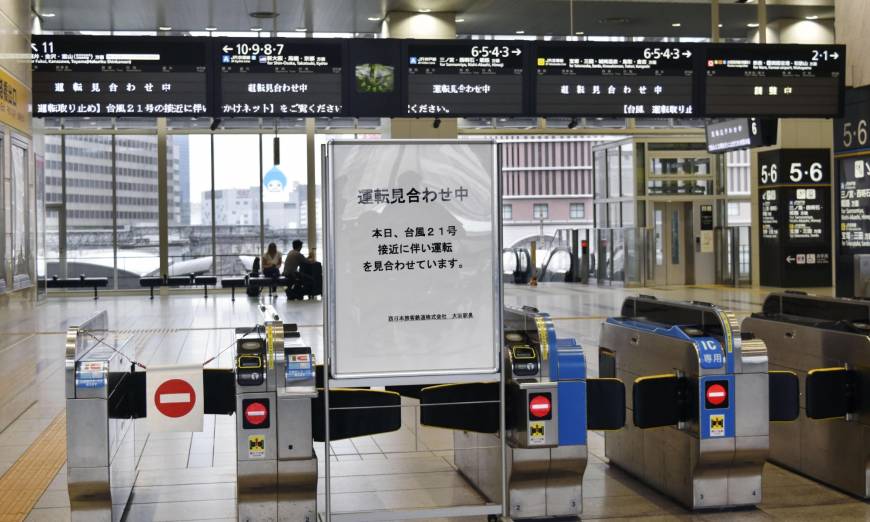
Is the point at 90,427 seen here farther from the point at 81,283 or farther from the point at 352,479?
the point at 81,283

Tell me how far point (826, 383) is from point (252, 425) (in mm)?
2863

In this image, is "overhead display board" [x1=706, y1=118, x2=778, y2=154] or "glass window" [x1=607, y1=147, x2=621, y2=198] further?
"glass window" [x1=607, y1=147, x2=621, y2=198]

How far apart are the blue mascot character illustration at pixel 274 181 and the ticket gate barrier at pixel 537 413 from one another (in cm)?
1880

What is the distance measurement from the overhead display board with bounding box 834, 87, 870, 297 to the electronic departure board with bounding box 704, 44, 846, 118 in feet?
0.61

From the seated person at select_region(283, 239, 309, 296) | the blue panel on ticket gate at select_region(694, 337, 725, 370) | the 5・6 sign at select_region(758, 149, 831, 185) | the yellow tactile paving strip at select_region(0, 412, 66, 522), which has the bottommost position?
the yellow tactile paving strip at select_region(0, 412, 66, 522)

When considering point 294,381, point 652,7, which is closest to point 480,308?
point 294,381

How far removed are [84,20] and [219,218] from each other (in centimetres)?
899

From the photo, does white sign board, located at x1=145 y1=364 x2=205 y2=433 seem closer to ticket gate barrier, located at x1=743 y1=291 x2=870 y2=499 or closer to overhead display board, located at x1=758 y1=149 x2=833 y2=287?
ticket gate barrier, located at x1=743 y1=291 x2=870 y2=499

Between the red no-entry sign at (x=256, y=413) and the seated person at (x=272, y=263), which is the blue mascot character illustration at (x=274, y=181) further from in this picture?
the red no-entry sign at (x=256, y=413)

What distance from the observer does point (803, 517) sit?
468cm

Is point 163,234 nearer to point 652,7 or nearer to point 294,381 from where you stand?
point 652,7

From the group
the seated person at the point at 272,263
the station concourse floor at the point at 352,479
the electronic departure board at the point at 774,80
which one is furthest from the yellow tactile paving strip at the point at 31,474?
the seated person at the point at 272,263

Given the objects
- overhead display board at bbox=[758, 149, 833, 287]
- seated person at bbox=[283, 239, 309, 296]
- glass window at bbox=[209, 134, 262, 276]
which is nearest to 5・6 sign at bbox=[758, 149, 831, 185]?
overhead display board at bbox=[758, 149, 833, 287]

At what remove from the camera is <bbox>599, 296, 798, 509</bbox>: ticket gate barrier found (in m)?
4.67
